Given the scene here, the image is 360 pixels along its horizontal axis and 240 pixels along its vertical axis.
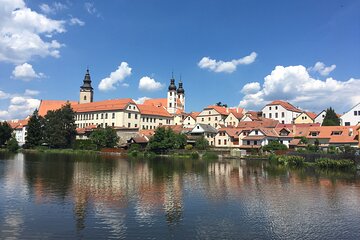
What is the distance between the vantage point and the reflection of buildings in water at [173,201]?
63.4 feet

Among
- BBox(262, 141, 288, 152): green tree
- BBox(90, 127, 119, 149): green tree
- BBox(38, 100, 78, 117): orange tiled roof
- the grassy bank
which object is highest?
BBox(38, 100, 78, 117): orange tiled roof

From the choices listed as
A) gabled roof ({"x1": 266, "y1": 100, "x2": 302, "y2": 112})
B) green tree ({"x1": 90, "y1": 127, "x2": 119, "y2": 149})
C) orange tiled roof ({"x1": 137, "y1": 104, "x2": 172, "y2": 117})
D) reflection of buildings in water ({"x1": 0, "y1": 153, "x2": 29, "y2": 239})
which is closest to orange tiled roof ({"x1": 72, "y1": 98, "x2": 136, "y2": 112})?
orange tiled roof ({"x1": 137, "y1": 104, "x2": 172, "y2": 117})

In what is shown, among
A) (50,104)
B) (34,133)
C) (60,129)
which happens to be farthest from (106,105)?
(50,104)

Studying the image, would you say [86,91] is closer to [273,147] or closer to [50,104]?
[50,104]

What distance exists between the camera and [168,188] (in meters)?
29.2

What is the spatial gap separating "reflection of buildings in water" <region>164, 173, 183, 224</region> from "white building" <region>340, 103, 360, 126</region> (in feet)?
204

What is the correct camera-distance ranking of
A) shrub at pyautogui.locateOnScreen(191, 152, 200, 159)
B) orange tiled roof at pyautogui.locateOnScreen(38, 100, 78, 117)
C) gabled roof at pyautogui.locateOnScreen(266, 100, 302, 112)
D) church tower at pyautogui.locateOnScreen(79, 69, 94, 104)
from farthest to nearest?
orange tiled roof at pyautogui.locateOnScreen(38, 100, 78, 117)
church tower at pyautogui.locateOnScreen(79, 69, 94, 104)
gabled roof at pyautogui.locateOnScreen(266, 100, 302, 112)
shrub at pyautogui.locateOnScreen(191, 152, 200, 159)

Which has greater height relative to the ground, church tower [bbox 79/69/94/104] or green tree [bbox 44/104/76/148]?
church tower [bbox 79/69/94/104]

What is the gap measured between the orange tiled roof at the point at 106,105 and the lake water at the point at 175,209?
80891mm

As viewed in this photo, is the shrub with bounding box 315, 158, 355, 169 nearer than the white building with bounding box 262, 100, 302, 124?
Yes

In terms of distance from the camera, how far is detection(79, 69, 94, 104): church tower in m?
135

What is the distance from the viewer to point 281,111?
10419 cm

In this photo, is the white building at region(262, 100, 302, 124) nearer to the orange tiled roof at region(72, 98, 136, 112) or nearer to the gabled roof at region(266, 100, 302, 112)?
the gabled roof at region(266, 100, 302, 112)

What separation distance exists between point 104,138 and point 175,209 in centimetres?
7059
